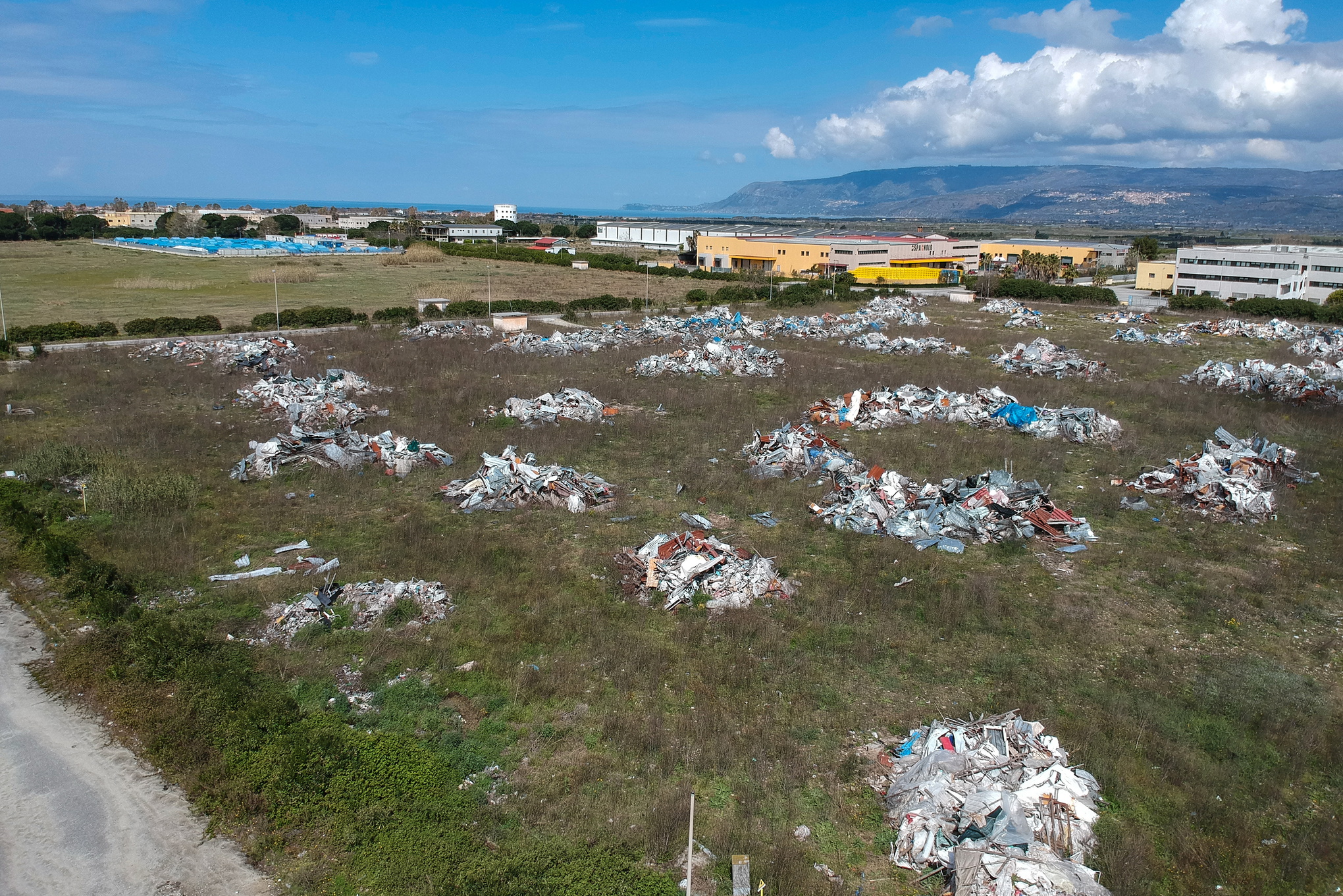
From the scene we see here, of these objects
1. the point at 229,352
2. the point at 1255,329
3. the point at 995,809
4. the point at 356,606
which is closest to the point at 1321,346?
the point at 1255,329

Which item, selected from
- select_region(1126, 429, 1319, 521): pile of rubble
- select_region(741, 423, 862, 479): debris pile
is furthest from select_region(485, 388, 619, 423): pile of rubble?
select_region(1126, 429, 1319, 521): pile of rubble

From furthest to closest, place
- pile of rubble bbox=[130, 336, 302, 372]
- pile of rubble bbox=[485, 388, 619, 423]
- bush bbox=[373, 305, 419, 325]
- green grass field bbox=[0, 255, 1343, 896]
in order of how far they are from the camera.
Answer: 1. bush bbox=[373, 305, 419, 325]
2. pile of rubble bbox=[130, 336, 302, 372]
3. pile of rubble bbox=[485, 388, 619, 423]
4. green grass field bbox=[0, 255, 1343, 896]

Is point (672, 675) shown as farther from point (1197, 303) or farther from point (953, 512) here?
point (1197, 303)

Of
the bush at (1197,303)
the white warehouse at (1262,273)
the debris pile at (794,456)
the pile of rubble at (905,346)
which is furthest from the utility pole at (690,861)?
the white warehouse at (1262,273)

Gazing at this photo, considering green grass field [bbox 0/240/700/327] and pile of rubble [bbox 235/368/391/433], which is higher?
green grass field [bbox 0/240/700/327]

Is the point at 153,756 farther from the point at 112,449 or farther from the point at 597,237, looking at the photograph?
the point at 597,237

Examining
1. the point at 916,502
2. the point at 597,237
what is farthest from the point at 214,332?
the point at 597,237

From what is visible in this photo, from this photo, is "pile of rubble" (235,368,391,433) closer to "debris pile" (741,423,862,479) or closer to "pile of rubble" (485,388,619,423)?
"pile of rubble" (485,388,619,423)

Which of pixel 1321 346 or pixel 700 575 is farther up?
pixel 1321 346
